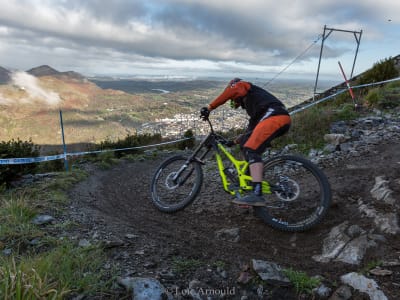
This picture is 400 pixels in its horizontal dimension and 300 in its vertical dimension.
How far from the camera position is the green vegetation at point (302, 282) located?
282cm

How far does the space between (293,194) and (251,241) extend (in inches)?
36.8

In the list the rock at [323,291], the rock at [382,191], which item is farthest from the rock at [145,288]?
the rock at [382,191]

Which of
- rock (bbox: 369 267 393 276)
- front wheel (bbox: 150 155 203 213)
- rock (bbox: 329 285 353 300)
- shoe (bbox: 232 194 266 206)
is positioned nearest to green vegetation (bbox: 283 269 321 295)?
rock (bbox: 329 285 353 300)

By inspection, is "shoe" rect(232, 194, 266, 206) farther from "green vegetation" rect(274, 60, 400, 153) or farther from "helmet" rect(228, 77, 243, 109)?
"green vegetation" rect(274, 60, 400, 153)

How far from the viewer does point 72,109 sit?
172 meters

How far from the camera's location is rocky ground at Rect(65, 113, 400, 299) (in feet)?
9.37

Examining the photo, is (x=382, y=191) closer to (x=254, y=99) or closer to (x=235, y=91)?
(x=254, y=99)

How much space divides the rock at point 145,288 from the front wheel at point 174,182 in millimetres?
2371

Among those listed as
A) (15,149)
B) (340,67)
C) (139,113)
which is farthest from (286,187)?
(139,113)

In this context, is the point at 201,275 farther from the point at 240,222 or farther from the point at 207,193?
the point at 207,193

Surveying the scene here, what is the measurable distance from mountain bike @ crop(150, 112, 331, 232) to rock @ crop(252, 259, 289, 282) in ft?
4.03

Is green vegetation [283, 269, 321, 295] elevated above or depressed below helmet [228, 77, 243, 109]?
below

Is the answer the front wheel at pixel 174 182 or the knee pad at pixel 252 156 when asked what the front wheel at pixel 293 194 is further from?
the front wheel at pixel 174 182

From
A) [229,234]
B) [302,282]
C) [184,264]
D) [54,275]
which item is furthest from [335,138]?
[54,275]
